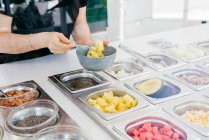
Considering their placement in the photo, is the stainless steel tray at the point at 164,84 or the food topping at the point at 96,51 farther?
the food topping at the point at 96,51

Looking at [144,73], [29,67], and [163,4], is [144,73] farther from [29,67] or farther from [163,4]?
[163,4]

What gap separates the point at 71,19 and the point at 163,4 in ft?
7.74

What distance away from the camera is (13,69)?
1.41 metres

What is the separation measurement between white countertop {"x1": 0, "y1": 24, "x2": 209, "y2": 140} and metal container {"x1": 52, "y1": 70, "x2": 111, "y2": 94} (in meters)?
0.05

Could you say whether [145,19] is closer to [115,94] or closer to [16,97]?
[115,94]

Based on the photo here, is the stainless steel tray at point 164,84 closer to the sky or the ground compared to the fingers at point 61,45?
closer to the ground

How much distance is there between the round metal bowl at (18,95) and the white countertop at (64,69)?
59 millimetres

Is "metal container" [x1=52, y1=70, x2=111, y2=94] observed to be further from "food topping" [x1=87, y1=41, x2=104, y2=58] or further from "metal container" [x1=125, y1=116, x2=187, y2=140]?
"metal container" [x1=125, y1=116, x2=187, y2=140]

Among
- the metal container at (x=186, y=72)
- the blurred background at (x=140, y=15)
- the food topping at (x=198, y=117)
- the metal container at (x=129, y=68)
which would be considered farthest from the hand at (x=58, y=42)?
the blurred background at (x=140, y=15)

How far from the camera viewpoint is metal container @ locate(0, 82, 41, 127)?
Result: 1.02 metres

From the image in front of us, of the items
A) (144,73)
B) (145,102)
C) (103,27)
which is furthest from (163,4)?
(145,102)

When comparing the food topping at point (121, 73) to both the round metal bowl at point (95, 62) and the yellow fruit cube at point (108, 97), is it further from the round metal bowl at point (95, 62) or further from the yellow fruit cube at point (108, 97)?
the yellow fruit cube at point (108, 97)

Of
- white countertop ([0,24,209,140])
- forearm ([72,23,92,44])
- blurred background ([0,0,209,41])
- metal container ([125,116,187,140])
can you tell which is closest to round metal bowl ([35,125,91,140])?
white countertop ([0,24,209,140])

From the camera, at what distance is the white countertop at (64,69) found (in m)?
0.97
